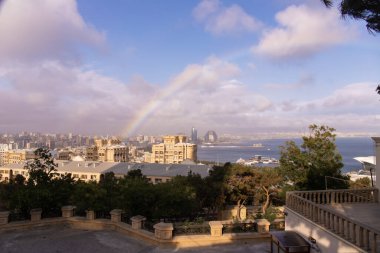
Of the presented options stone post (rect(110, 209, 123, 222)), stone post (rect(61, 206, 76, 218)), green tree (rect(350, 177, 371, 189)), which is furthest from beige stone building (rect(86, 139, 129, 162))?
stone post (rect(110, 209, 123, 222))

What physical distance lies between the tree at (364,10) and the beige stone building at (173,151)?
144770 mm

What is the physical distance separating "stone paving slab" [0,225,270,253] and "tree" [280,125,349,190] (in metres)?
8.10

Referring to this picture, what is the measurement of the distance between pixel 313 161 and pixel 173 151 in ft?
472

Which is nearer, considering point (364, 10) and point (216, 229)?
point (364, 10)

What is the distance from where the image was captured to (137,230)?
42.1ft

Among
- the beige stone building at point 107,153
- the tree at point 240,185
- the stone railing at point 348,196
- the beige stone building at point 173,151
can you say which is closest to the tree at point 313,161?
the tree at point 240,185

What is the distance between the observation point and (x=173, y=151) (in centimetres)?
16312

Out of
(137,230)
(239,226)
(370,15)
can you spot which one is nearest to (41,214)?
(137,230)

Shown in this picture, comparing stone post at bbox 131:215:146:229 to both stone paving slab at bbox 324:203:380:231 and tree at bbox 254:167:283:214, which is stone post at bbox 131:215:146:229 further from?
tree at bbox 254:167:283:214

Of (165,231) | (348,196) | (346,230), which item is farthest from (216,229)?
(348,196)

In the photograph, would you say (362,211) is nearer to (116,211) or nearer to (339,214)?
(339,214)

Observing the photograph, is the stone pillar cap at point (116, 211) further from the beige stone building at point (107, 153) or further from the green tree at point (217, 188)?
the beige stone building at point (107, 153)

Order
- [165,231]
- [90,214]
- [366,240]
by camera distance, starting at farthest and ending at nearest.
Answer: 1. [90,214]
2. [165,231]
3. [366,240]

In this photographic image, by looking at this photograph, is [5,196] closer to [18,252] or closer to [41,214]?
[41,214]
